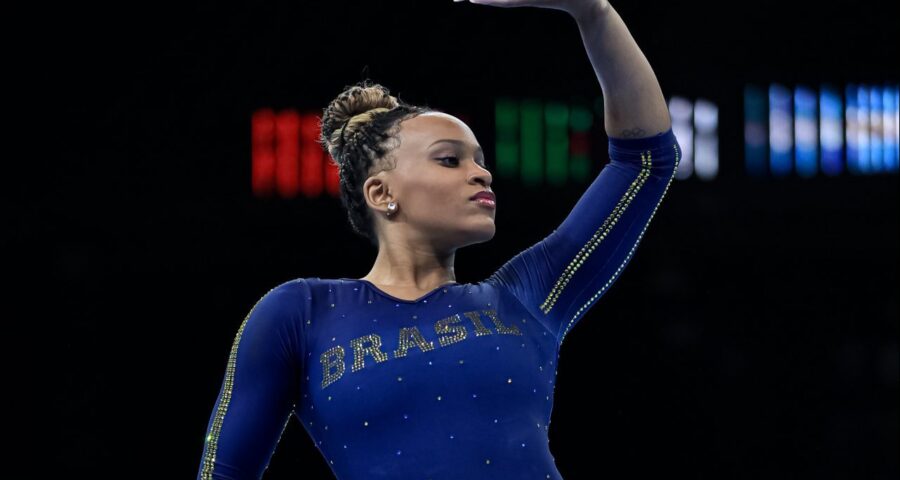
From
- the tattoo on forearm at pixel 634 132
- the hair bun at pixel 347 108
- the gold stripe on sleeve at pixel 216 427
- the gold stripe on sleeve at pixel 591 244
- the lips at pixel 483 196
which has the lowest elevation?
the gold stripe on sleeve at pixel 216 427

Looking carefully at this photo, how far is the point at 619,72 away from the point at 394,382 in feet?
1.97

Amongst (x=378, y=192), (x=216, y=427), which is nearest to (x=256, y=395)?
(x=216, y=427)

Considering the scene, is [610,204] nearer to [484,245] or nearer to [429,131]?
[429,131]

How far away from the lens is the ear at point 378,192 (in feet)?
6.15

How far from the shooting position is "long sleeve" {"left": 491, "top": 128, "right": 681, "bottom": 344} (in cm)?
187

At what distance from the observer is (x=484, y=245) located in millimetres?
6152

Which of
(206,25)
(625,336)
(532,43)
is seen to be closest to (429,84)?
(532,43)

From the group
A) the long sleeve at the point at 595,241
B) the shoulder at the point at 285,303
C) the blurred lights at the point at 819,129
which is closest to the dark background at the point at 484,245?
the blurred lights at the point at 819,129

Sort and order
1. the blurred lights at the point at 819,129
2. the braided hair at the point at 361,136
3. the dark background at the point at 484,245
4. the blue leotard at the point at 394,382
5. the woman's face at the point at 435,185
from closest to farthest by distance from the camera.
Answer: the blue leotard at the point at 394,382, the woman's face at the point at 435,185, the braided hair at the point at 361,136, the dark background at the point at 484,245, the blurred lights at the point at 819,129

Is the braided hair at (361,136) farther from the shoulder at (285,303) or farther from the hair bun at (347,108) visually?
the shoulder at (285,303)

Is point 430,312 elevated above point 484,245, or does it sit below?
above

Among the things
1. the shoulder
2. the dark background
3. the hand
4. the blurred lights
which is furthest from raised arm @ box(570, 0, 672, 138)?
the blurred lights

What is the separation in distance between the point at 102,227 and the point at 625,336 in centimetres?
285

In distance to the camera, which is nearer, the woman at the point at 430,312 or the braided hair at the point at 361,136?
the woman at the point at 430,312
